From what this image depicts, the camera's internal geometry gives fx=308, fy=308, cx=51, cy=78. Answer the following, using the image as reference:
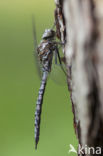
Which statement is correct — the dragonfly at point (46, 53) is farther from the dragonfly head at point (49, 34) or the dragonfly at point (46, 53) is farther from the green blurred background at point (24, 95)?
the green blurred background at point (24, 95)

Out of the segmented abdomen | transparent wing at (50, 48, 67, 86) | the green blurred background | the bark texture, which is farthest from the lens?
the green blurred background

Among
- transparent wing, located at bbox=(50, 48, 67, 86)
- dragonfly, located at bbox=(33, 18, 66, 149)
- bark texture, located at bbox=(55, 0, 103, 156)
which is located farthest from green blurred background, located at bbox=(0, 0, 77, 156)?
bark texture, located at bbox=(55, 0, 103, 156)

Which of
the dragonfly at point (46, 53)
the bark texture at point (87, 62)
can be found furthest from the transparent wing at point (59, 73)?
the bark texture at point (87, 62)

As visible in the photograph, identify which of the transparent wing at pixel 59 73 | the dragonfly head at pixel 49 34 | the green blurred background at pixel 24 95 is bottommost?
the green blurred background at pixel 24 95

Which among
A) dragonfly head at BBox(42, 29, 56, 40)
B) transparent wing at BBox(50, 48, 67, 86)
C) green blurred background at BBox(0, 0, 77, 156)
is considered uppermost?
dragonfly head at BBox(42, 29, 56, 40)

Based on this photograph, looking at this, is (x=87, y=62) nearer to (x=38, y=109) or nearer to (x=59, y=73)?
(x=59, y=73)

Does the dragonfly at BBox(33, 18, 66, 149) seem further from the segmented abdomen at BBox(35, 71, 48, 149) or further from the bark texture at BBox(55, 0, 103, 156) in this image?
the bark texture at BBox(55, 0, 103, 156)

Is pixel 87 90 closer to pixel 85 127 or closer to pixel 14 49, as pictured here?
pixel 85 127
